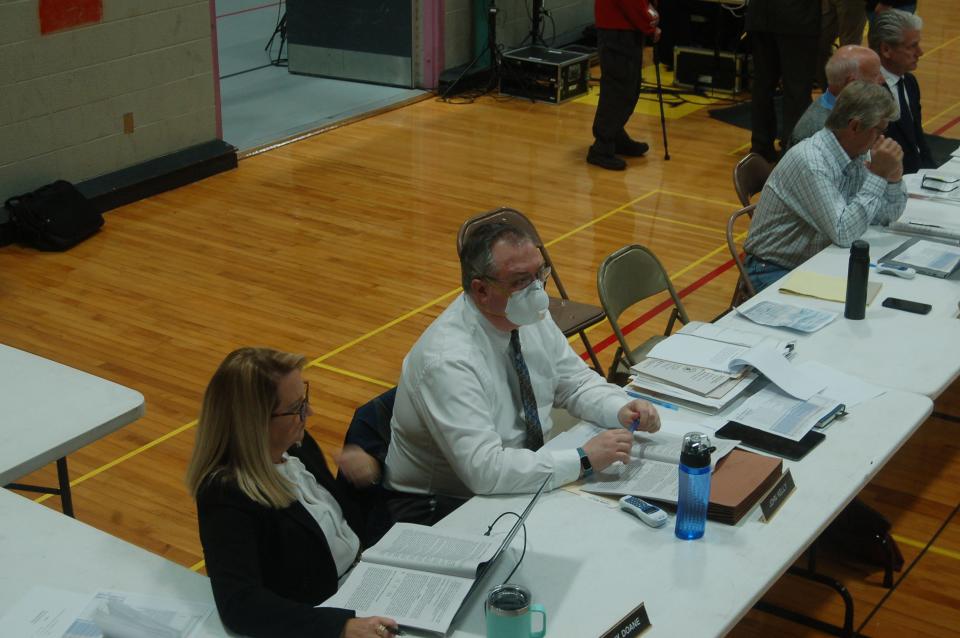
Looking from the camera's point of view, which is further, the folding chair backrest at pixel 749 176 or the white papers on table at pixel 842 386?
the folding chair backrest at pixel 749 176

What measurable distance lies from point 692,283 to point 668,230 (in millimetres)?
848

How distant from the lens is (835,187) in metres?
4.86

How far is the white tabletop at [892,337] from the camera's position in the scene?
3773mm

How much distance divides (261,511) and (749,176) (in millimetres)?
3536

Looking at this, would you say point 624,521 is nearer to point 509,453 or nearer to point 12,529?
point 509,453

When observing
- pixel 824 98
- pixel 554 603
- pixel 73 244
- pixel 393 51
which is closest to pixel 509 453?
pixel 554 603

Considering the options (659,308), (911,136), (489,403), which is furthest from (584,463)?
(911,136)

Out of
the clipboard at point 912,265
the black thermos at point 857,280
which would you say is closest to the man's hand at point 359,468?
the black thermos at point 857,280

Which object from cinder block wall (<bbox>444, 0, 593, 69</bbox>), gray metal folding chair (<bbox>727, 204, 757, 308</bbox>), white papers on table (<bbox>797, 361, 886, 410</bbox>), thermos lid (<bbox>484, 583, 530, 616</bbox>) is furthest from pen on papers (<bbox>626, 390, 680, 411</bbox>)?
cinder block wall (<bbox>444, 0, 593, 69</bbox>)

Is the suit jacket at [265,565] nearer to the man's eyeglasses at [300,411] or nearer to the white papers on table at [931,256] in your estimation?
the man's eyeglasses at [300,411]

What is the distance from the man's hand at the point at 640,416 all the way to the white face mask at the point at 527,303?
373mm

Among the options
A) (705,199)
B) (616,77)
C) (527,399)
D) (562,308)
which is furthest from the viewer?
(616,77)

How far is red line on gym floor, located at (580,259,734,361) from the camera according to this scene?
5.75 meters

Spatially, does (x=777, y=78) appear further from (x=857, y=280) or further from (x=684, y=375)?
(x=684, y=375)
